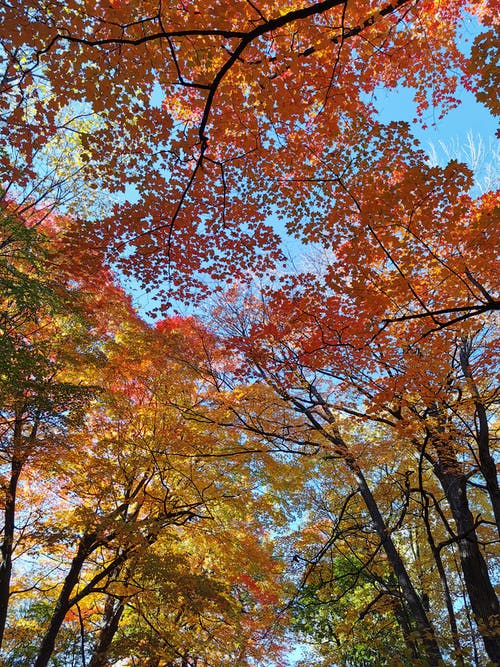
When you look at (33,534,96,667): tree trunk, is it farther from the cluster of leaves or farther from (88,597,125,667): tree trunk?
(88,597,125,667): tree trunk

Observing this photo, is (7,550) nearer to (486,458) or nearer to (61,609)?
(61,609)

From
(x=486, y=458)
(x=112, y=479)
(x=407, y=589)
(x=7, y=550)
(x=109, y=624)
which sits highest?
(x=112, y=479)

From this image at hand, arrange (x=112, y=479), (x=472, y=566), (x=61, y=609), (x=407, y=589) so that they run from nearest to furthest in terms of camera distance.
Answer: (x=472, y=566), (x=407, y=589), (x=61, y=609), (x=112, y=479)

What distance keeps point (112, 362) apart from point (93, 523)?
11.7 ft

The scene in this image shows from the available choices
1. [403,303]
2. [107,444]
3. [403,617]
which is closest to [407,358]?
[403,303]

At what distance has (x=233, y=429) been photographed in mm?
9203

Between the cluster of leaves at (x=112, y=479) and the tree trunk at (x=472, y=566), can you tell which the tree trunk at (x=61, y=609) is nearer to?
the cluster of leaves at (x=112, y=479)

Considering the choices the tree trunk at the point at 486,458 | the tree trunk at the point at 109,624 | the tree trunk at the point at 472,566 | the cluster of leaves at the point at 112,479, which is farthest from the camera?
the tree trunk at the point at 109,624

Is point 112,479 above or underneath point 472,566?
above

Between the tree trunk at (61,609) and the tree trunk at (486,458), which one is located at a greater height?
the tree trunk at (486,458)

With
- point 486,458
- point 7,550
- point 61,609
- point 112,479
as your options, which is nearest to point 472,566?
point 486,458

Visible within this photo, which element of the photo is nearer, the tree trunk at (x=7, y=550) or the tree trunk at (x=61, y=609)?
the tree trunk at (x=7, y=550)

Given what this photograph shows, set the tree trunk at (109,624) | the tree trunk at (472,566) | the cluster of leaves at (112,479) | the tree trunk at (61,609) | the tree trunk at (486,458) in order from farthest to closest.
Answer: the tree trunk at (109,624), the tree trunk at (61,609), the cluster of leaves at (112,479), the tree trunk at (486,458), the tree trunk at (472,566)

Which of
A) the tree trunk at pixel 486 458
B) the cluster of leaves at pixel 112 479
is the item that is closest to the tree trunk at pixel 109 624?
the cluster of leaves at pixel 112 479
